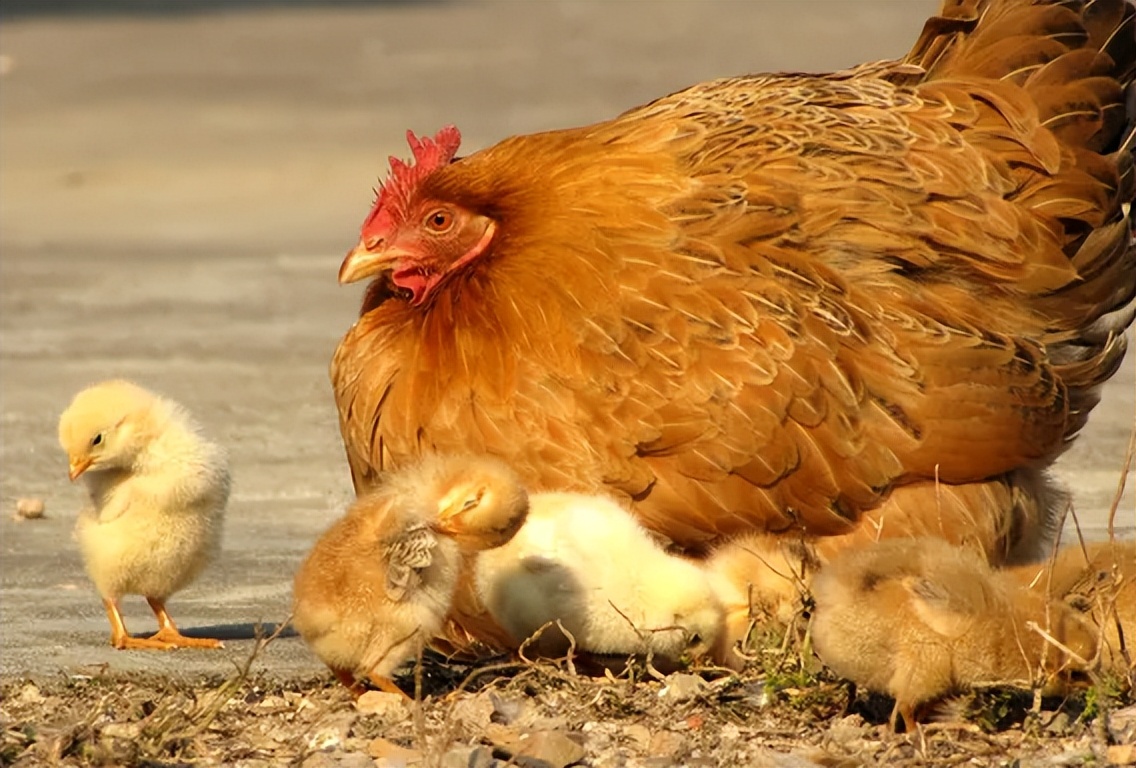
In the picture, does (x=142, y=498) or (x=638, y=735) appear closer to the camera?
(x=638, y=735)

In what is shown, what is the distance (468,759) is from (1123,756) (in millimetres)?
1474

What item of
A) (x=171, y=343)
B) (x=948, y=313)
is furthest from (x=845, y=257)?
(x=171, y=343)

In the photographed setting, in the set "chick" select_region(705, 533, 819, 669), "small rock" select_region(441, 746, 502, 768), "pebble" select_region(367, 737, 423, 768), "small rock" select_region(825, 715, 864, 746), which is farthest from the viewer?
"chick" select_region(705, 533, 819, 669)

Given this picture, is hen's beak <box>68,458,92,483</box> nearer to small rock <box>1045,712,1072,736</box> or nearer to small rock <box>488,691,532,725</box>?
small rock <box>488,691,532,725</box>

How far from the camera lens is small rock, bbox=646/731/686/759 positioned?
498cm

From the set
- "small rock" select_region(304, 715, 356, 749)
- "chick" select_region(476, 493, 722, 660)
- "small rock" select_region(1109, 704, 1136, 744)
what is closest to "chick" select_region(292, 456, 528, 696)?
"small rock" select_region(304, 715, 356, 749)

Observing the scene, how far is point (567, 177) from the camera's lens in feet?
20.3

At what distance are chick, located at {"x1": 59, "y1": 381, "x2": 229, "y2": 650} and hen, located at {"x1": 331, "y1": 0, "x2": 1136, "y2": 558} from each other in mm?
547

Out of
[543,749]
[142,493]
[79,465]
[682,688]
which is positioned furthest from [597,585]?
[79,465]

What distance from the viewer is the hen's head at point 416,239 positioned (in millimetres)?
6117

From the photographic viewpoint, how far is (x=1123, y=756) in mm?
4828

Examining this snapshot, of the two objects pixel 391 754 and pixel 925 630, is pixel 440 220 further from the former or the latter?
pixel 925 630

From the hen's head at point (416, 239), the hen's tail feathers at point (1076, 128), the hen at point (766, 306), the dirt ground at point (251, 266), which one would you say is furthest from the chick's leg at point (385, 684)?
the hen's tail feathers at point (1076, 128)

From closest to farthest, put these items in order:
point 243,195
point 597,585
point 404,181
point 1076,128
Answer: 1. point 597,585
2. point 404,181
3. point 1076,128
4. point 243,195
